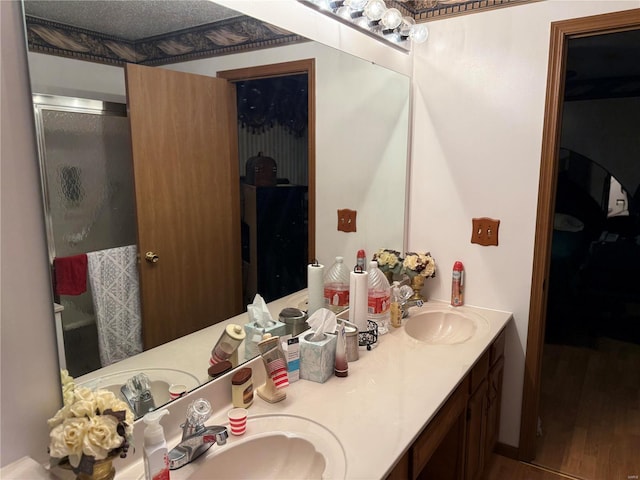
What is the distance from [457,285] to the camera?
7.47 feet

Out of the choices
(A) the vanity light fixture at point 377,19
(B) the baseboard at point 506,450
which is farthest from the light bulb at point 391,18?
(B) the baseboard at point 506,450

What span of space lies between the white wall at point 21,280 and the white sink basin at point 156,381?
0.44 ft

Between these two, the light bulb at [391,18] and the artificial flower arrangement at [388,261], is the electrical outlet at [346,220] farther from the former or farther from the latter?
the light bulb at [391,18]

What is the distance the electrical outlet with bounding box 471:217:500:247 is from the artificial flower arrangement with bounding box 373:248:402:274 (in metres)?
0.38

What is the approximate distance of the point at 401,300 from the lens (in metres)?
2.11

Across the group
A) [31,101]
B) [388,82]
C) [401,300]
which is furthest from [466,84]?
[31,101]

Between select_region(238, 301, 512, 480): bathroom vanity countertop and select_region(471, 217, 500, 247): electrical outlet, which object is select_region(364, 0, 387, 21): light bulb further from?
select_region(238, 301, 512, 480): bathroom vanity countertop

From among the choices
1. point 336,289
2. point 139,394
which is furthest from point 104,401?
point 336,289

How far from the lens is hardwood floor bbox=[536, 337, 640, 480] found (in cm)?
231

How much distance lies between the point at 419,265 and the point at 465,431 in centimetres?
80

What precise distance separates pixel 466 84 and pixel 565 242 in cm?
263

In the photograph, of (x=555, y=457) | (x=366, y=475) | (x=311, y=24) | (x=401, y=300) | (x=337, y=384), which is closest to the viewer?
(x=366, y=475)

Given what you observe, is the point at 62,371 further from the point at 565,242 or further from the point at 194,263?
the point at 565,242

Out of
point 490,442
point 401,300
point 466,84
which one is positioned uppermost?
point 466,84
